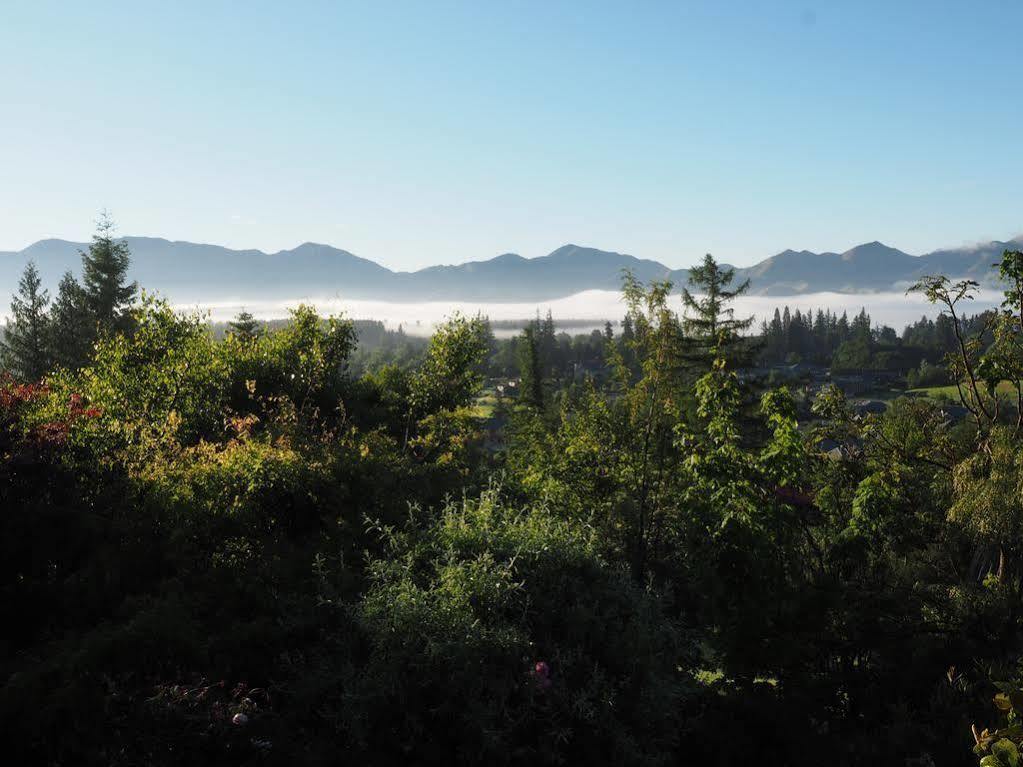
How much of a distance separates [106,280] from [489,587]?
45.7 meters

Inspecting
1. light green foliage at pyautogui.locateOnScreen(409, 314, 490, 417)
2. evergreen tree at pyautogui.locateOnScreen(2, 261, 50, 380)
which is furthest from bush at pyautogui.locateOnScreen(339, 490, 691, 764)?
evergreen tree at pyautogui.locateOnScreen(2, 261, 50, 380)

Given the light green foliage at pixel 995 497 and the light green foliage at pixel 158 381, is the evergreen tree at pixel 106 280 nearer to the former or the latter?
the light green foliage at pixel 158 381

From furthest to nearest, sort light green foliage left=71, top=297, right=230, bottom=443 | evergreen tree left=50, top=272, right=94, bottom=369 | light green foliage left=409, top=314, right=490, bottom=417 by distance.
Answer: evergreen tree left=50, top=272, right=94, bottom=369 → light green foliage left=409, top=314, right=490, bottom=417 → light green foliage left=71, top=297, right=230, bottom=443

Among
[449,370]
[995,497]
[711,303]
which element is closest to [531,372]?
[711,303]

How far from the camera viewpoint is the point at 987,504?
30.4ft

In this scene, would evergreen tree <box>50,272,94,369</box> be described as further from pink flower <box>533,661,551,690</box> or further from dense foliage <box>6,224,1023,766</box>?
pink flower <box>533,661,551,690</box>

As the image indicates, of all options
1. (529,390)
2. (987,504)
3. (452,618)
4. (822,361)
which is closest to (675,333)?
(987,504)

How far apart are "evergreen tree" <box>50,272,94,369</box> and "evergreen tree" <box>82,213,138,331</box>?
72 cm

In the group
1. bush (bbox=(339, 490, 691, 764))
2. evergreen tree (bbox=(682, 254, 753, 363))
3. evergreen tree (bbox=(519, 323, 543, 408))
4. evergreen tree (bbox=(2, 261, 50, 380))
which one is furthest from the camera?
evergreen tree (bbox=(519, 323, 543, 408))

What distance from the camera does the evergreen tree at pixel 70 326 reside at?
129 ft

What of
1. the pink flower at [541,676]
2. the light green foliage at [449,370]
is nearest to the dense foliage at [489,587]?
the pink flower at [541,676]

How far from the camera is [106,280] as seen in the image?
134 feet

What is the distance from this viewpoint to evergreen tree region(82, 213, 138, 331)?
132ft

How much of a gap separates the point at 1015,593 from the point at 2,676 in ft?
42.2
